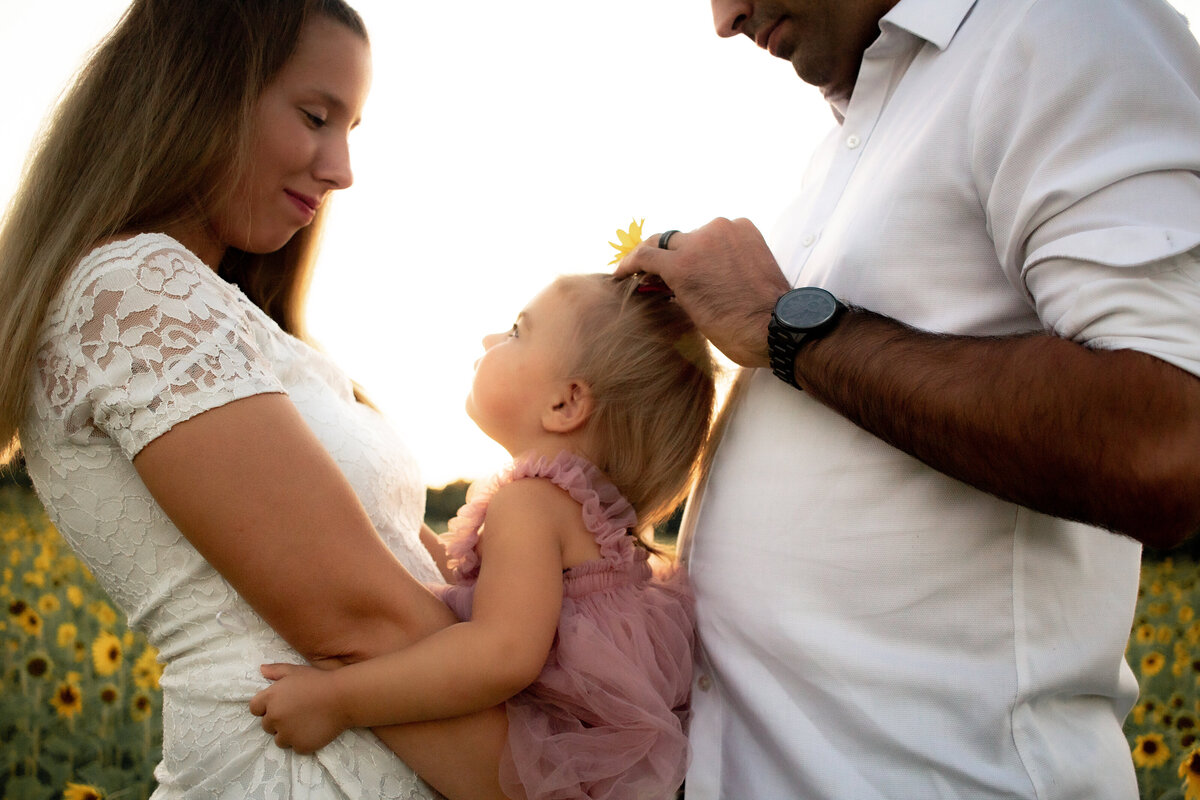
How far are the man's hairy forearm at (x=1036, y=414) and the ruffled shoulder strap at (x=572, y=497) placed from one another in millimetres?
668

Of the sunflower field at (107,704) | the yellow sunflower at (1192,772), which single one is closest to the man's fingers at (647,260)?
the yellow sunflower at (1192,772)

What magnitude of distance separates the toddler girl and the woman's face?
0.66 metres

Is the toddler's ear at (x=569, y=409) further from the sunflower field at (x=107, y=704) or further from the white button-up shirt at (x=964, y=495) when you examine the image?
the sunflower field at (x=107, y=704)

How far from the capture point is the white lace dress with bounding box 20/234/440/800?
1.83 meters

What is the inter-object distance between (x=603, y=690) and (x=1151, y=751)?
2.92m

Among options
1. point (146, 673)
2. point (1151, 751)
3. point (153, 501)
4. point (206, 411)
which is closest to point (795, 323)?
point (206, 411)

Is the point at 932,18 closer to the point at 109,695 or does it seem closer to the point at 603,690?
the point at 603,690

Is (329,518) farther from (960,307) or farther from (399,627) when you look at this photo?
(960,307)

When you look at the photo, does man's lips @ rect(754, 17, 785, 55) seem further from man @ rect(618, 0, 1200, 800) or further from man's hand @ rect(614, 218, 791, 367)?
man's hand @ rect(614, 218, 791, 367)

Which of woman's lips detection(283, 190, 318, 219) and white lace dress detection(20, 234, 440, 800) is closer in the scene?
white lace dress detection(20, 234, 440, 800)

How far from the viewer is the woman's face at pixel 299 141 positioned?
Result: 2314 mm

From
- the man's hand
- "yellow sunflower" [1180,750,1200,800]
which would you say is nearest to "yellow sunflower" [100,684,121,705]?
the man's hand

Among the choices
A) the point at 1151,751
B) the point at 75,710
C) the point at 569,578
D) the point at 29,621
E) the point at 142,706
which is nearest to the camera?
the point at 569,578

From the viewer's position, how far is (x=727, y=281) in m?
2.04
